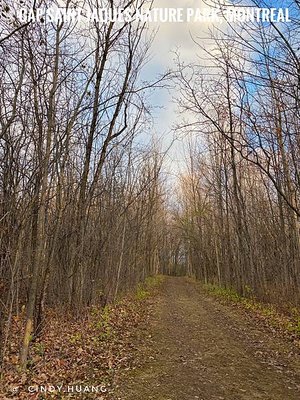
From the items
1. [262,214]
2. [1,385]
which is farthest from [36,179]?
[262,214]

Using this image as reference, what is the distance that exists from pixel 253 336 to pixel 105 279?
19.9ft

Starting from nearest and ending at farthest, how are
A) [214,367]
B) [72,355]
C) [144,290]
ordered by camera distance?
1. [214,367]
2. [72,355]
3. [144,290]

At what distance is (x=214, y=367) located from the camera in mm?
5074

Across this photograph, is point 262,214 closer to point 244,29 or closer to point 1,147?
point 244,29

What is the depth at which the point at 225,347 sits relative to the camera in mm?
6207

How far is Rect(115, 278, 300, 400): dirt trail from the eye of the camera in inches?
162

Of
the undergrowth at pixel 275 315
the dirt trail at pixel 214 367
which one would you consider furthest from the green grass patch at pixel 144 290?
the dirt trail at pixel 214 367

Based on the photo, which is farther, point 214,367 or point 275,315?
point 275,315

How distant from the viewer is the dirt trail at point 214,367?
4125mm

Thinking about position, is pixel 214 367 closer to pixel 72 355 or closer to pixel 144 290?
pixel 72 355

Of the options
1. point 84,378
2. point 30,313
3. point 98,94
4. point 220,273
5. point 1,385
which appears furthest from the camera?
point 220,273

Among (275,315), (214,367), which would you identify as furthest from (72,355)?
(275,315)

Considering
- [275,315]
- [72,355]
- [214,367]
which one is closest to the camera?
[214,367]

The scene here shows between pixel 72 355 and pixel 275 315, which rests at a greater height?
pixel 275 315
